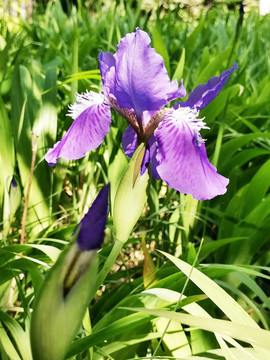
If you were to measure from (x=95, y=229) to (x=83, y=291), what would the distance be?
0.07 metres

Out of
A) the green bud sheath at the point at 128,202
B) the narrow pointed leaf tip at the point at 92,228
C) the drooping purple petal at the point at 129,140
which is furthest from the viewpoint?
the drooping purple petal at the point at 129,140

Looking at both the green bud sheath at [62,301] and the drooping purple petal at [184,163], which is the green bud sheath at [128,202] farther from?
the green bud sheath at [62,301]

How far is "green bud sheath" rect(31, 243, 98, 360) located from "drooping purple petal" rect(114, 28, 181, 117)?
0.30 m

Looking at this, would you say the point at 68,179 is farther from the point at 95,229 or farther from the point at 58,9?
the point at 58,9

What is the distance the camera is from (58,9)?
3240 mm

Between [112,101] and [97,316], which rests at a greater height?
[112,101]

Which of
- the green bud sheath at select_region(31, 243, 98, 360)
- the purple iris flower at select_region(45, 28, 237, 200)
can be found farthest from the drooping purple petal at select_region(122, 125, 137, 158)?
the green bud sheath at select_region(31, 243, 98, 360)

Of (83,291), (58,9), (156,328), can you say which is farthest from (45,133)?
(58,9)

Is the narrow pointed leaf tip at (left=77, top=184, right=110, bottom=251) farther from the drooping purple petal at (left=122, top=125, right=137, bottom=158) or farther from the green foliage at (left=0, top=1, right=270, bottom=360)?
the drooping purple petal at (left=122, top=125, right=137, bottom=158)

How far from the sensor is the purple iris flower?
680 millimetres

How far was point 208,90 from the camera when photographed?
A: 73 cm

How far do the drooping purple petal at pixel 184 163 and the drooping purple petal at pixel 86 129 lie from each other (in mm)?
93

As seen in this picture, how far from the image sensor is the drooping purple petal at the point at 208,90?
2.38 feet

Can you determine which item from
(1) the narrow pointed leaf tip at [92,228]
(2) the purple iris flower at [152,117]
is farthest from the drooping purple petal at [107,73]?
(1) the narrow pointed leaf tip at [92,228]
